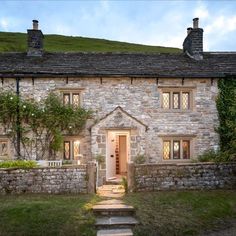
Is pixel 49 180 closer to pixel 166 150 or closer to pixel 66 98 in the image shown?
pixel 66 98

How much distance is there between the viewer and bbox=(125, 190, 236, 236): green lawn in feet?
27.2

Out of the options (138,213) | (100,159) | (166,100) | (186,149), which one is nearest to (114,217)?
(138,213)

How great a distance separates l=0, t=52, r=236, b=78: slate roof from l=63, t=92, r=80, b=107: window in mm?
1126

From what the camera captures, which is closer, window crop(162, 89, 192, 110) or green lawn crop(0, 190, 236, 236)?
green lawn crop(0, 190, 236, 236)

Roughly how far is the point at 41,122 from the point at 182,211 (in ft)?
30.5

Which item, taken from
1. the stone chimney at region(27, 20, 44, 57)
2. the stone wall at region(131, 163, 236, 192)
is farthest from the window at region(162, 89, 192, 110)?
the stone chimney at region(27, 20, 44, 57)

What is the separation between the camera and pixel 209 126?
16297 mm

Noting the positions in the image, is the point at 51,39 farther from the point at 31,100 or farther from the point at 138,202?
the point at 138,202

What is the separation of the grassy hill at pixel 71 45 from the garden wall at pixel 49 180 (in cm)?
3424

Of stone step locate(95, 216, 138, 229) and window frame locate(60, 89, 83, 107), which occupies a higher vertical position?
window frame locate(60, 89, 83, 107)

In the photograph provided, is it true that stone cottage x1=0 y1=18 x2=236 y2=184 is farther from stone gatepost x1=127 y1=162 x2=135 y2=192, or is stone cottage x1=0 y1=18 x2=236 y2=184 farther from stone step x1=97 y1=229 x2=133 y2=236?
stone step x1=97 y1=229 x2=133 y2=236

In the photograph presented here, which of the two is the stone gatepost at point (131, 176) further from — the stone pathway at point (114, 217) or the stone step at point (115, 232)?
the stone step at point (115, 232)

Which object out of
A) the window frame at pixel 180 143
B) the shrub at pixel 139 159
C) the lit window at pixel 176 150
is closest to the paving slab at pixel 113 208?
the shrub at pixel 139 159

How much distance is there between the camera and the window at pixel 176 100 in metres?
16.4
